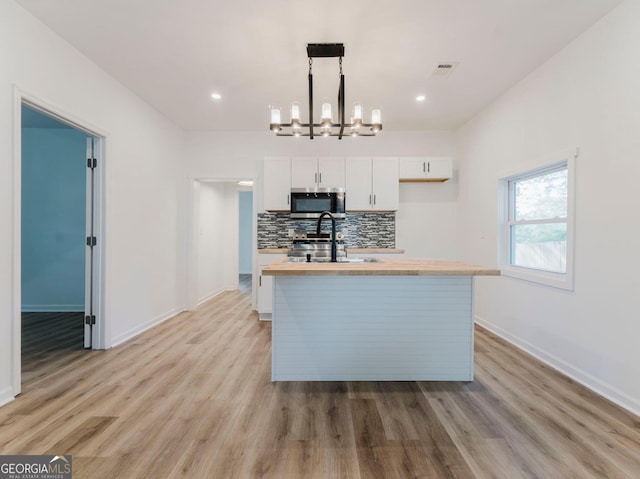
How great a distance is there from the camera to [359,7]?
6.79ft

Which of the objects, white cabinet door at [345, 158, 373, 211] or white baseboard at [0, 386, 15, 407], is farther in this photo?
white cabinet door at [345, 158, 373, 211]

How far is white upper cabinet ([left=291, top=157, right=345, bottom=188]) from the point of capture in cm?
433

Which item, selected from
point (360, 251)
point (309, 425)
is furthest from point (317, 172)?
point (309, 425)

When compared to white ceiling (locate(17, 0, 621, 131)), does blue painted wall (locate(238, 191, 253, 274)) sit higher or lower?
lower

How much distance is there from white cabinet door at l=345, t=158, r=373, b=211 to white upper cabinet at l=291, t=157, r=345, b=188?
0.10 meters

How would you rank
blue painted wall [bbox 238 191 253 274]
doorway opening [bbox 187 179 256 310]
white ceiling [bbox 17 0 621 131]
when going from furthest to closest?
blue painted wall [bbox 238 191 253 274], doorway opening [bbox 187 179 256 310], white ceiling [bbox 17 0 621 131]

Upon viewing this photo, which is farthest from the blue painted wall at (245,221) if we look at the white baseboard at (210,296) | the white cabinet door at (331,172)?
the white cabinet door at (331,172)

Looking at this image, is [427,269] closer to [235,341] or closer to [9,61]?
[235,341]

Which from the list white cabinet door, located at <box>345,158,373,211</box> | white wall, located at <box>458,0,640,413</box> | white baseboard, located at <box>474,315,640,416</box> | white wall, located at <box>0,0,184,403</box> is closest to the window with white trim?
white wall, located at <box>458,0,640,413</box>

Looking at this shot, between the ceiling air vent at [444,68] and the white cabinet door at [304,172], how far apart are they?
6.24ft

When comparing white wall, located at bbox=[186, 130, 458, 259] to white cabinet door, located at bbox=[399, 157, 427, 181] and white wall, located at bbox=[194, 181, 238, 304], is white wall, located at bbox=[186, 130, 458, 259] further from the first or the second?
white wall, located at bbox=[194, 181, 238, 304]

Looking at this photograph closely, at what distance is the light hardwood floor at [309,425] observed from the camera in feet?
4.77

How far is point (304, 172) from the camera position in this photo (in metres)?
4.33

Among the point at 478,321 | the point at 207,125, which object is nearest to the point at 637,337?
the point at 478,321
